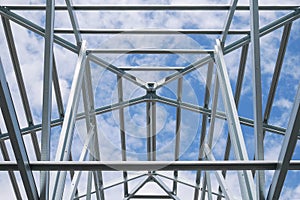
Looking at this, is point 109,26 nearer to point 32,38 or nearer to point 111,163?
point 32,38

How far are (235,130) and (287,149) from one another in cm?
347

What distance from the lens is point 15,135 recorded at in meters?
8.84

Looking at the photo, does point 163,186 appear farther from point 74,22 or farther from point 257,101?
point 257,101

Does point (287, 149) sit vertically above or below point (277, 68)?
below

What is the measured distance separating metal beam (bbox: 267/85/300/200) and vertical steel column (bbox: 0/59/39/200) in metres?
4.53

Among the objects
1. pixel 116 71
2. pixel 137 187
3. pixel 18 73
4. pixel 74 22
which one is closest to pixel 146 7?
pixel 116 71

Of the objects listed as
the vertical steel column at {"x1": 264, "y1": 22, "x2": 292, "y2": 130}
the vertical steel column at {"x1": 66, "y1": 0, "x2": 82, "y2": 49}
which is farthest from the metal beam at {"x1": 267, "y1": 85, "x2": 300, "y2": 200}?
the vertical steel column at {"x1": 66, "y1": 0, "x2": 82, "y2": 49}

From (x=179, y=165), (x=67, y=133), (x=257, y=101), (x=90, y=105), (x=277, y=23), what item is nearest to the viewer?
(x=179, y=165)

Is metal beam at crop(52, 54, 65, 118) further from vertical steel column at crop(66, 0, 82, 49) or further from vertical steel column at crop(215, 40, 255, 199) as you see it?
vertical steel column at crop(215, 40, 255, 199)

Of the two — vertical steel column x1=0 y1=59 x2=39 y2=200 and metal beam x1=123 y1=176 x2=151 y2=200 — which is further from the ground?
metal beam x1=123 y1=176 x2=151 y2=200

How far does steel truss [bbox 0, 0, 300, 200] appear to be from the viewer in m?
9.95

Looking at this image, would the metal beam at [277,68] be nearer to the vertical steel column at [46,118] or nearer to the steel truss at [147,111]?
the steel truss at [147,111]

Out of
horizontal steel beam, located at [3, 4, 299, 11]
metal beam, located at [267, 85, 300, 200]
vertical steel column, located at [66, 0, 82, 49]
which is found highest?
horizontal steel beam, located at [3, 4, 299, 11]

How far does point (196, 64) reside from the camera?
16938 millimetres
